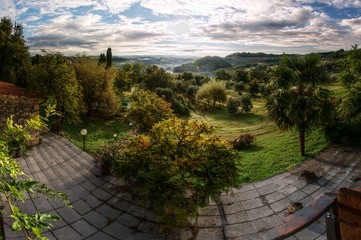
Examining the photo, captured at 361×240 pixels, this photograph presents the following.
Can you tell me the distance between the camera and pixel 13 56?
894 inches

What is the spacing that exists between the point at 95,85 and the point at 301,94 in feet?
50.2

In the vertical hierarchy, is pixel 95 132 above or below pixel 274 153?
below

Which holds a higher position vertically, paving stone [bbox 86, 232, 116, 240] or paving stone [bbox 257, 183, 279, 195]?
paving stone [bbox 257, 183, 279, 195]

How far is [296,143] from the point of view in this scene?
453 inches

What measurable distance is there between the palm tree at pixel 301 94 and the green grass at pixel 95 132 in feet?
31.5

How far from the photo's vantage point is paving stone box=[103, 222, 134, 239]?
6.57m

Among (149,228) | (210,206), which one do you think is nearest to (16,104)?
(149,228)

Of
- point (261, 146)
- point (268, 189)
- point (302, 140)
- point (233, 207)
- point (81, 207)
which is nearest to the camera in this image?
point (233, 207)

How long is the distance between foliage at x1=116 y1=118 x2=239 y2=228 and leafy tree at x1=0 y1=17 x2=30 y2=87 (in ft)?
64.3

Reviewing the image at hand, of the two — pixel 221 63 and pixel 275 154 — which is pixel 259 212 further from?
pixel 221 63

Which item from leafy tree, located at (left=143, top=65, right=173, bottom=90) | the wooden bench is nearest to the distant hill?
leafy tree, located at (left=143, top=65, right=173, bottom=90)

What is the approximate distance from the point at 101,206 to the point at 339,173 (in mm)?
7930

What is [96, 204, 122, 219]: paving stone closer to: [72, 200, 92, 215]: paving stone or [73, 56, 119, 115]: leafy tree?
[72, 200, 92, 215]: paving stone

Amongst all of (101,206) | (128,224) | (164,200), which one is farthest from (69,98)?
(164,200)
